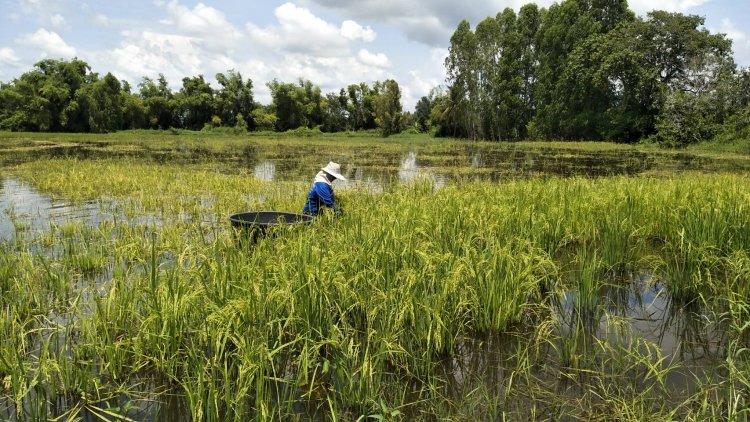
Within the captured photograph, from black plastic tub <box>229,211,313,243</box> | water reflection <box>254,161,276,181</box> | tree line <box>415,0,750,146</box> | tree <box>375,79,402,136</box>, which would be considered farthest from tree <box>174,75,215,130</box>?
black plastic tub <box>229,211,313,243</box>

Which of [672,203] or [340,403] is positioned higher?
[672,203]

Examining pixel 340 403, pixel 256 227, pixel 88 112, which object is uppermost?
pixel 88 112

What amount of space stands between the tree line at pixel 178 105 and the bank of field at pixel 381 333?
4967 cm

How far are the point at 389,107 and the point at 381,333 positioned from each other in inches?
2036

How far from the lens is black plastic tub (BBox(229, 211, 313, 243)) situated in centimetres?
506

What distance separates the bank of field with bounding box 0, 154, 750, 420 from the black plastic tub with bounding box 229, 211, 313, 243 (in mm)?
239

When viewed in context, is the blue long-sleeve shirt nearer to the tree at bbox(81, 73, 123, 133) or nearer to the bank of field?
the bank of field

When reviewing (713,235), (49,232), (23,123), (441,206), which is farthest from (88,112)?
(713,235)

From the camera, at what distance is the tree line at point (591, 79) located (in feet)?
98.5

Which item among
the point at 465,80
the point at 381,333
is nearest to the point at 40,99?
the point at 465,80

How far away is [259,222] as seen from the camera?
19.6 ft

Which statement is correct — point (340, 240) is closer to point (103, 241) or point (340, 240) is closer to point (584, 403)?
point (584, 403)

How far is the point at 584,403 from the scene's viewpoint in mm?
2773

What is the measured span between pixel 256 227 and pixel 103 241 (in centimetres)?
244
